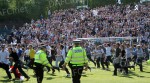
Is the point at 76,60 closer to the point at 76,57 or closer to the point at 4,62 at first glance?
the point at 76,57

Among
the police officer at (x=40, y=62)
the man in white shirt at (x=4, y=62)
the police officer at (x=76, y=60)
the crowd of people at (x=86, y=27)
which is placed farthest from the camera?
the crowd of people at (x=86, y=27)

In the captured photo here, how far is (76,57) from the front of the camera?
14.5 m

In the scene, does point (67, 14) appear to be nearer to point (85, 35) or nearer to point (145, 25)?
point (85, 35)

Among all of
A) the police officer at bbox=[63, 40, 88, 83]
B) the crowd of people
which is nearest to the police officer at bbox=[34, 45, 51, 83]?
the police officer at bbox=[63, 40, 88, 83]

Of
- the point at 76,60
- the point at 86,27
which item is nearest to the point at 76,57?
the point at 76,60

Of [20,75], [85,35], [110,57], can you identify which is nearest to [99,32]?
[85,35]

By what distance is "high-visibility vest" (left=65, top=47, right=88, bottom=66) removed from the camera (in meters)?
14.5

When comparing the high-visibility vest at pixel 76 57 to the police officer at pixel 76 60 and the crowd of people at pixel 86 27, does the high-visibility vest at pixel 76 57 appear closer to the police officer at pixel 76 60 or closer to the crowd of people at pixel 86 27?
the police officer at pixel 76 60

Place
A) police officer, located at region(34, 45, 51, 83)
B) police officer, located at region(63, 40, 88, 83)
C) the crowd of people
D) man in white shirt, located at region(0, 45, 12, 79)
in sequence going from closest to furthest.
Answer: police officer, located at region(63, 40, 88, 83)
police officer, located at region(34, 45, 51, 83)
man in white shirt, located at region(0, 45, 12, 79)
the crowd of people

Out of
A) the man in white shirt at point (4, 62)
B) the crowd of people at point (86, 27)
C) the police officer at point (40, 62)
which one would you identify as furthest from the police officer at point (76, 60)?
the crowd of people at point (86, 27)

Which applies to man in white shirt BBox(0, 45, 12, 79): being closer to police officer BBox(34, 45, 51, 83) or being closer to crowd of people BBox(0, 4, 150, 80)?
police officer BBox(34, 45, 51, 83)

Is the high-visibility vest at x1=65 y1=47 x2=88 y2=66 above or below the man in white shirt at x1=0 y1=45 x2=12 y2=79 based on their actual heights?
above

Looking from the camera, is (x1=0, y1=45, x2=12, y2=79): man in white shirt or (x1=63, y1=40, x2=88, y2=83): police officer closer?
(x1=63, y1=40, x2=88, y2=83): police officer

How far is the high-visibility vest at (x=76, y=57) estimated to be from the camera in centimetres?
1445
